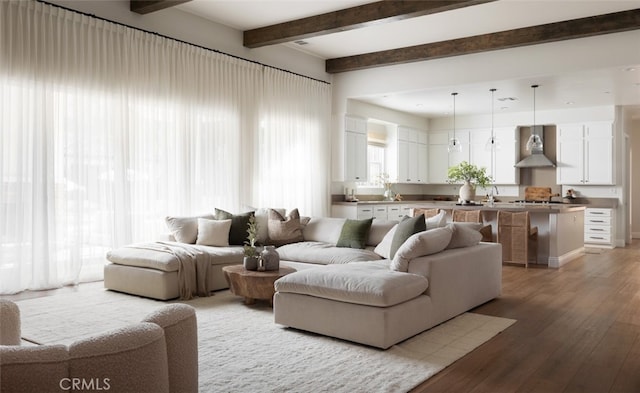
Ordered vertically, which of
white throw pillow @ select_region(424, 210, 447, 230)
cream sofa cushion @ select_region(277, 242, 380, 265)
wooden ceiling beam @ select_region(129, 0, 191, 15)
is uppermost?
wooden ceiling beam @ select_region(129, 0, 191, 15)

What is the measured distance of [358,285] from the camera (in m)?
3.45

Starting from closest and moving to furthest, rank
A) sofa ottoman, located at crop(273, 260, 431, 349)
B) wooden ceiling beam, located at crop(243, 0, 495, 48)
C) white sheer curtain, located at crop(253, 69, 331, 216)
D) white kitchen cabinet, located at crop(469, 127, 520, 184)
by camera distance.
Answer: sofa ottoman, located at crop(273, 260, 431, 349) → wooden ceiling beam, located at crop(243, 0, 495, 48) → white sheer curtain, located at crop(253, 69, 331, 216) → white kitchen cabinet, located at crop(469, 127, 520, 184)

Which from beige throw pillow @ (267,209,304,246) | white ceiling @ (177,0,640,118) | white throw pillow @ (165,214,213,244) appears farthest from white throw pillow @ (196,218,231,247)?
white ceiling @ (177,0,640,118)

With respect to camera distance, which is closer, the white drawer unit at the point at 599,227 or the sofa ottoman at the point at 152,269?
the sofa ottoman at the point at 152,269

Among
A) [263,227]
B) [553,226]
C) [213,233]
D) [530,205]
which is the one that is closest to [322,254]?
[263,227]

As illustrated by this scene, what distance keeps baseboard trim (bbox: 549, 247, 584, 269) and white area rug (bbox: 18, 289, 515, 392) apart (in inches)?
140

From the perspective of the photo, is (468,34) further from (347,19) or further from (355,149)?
(355,149)

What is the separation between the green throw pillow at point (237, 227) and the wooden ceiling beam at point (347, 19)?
2597 millimetres

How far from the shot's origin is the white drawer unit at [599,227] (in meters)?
9.84

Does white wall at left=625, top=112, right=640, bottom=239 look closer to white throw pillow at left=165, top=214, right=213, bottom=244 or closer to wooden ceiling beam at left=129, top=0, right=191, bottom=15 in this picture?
white throw pillow at left=165, top=214, right=213, bottom=244

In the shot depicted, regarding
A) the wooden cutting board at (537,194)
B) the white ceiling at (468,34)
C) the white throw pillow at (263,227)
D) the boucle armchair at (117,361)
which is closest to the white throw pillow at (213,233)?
the white throw pillow at (263,227)

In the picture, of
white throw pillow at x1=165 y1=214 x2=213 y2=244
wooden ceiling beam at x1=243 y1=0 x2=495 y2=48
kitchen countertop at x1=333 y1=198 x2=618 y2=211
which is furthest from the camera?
kitchen countertop at x1=333 y1=198 x2=618 y2=211

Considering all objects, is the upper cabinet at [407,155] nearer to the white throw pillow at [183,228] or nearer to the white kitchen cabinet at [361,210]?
the white kitchen cabinet at [361,210]

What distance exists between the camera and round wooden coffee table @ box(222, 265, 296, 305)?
4.39 m
